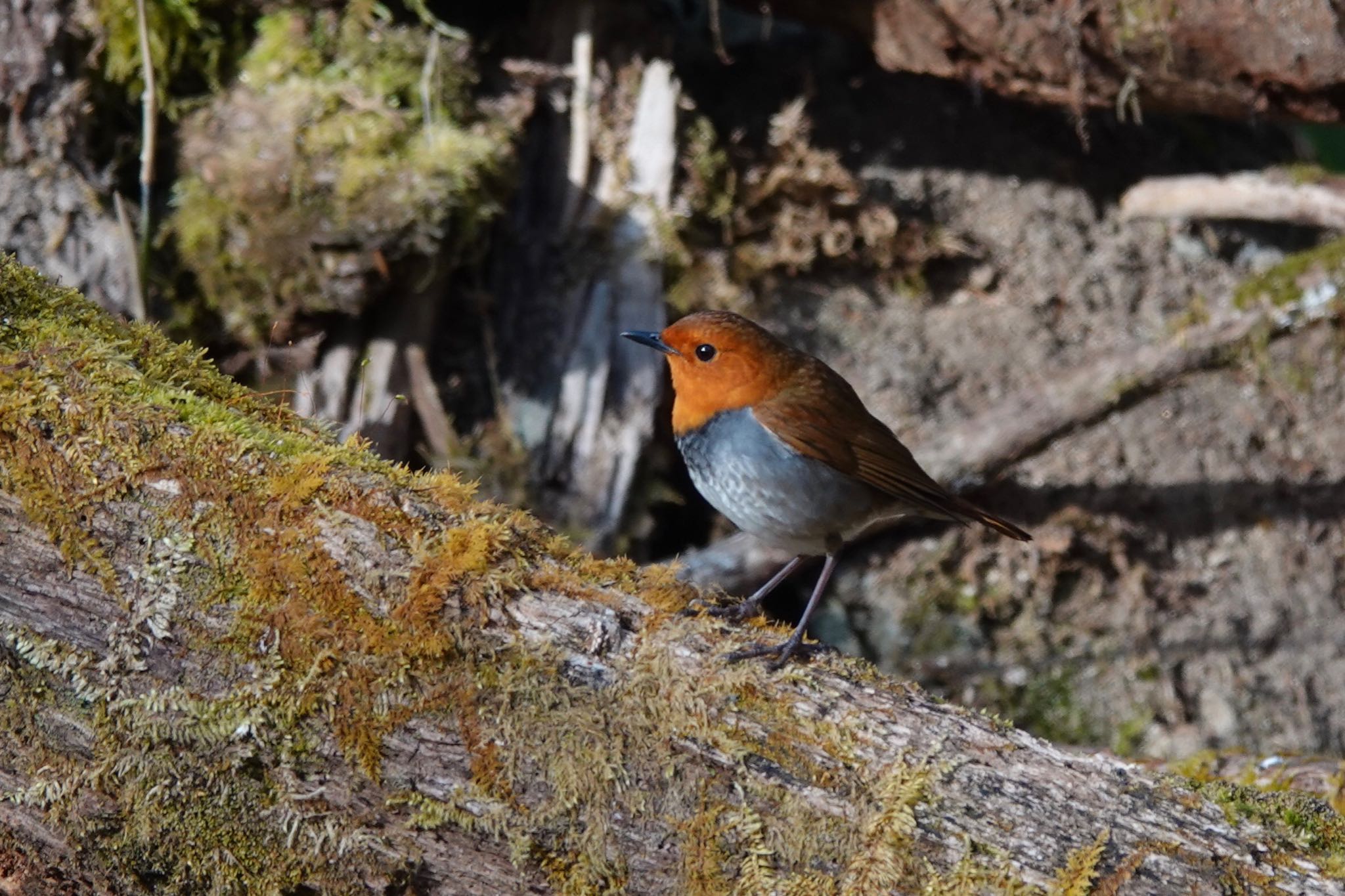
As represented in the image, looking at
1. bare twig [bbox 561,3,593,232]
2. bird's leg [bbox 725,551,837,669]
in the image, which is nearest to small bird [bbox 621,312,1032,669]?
bird's leg [bbox 725,551,837,669]

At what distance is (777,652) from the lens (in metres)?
2.59

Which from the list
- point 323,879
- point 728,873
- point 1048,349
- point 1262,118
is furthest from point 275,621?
point 1262,118

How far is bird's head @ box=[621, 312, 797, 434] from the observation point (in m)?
3.74

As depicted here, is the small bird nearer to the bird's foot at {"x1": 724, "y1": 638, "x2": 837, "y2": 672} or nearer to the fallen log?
the bird's foot at {"x1": 724, "y1": 638, "x2": 837, "y2": 672}

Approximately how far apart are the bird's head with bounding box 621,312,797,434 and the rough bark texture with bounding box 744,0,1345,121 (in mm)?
2260

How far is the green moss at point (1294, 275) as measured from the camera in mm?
5375

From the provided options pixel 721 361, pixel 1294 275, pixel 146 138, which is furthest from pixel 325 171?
pixel 1294 275

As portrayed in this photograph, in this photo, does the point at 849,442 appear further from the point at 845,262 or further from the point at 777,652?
the point at 845,262

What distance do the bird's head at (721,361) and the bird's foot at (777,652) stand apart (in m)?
1.18

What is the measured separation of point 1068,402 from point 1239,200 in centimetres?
149

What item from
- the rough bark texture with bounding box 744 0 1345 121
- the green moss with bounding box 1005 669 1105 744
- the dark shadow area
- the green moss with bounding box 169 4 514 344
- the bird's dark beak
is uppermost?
the rough bark texture with bounding box 744 0 1345 121

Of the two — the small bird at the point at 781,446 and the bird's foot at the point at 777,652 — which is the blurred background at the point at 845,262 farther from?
the bird's foot at the point at 777,652

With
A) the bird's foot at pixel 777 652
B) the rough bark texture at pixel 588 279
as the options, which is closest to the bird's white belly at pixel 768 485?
the bird's foot at pixel 777 652

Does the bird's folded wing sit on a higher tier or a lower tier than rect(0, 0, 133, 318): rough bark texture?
lower
